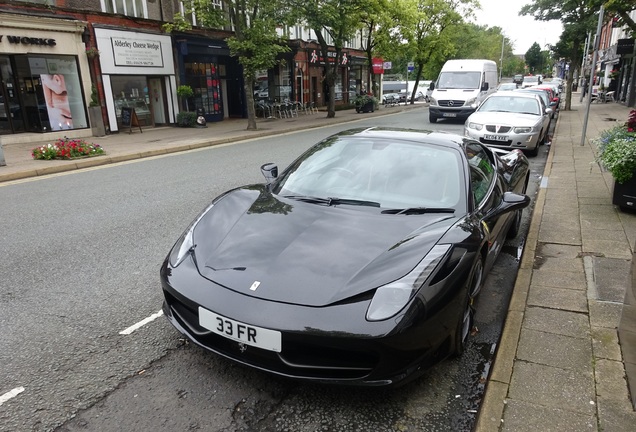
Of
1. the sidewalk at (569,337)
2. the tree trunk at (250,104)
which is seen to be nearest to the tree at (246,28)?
the tree trunk at (250,104)

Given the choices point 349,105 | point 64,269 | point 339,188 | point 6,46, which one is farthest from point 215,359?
point 349,105

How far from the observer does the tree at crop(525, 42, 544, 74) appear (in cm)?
10400

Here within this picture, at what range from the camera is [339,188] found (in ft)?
12.0

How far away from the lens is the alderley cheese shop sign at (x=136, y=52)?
18.0 m

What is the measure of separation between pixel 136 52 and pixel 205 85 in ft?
15.3

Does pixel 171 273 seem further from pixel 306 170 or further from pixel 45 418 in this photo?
pixel 306 170

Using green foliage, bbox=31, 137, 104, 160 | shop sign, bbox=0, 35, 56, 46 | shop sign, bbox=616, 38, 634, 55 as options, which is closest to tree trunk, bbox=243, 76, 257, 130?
shop sign, bbox=0, 35, 56, 46

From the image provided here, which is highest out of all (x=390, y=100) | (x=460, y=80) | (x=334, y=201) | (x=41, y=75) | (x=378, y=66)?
(x=378, y=66)

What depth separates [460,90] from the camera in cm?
2067

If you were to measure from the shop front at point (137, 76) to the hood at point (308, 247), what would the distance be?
54.9 ft

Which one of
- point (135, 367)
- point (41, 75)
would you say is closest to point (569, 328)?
point (135, 367)

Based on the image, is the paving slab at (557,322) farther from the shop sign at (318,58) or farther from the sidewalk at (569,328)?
the shop sign at (318,58)

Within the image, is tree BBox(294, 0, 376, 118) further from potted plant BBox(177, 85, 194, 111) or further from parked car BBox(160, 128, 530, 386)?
parked car BBox(160, 128, 530, 386)

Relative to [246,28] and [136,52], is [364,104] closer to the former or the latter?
[246,28]
